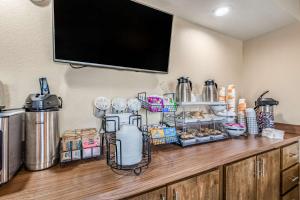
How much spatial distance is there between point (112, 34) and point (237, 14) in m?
1.29

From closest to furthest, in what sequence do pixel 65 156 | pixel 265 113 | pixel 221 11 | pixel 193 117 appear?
pixel 65 156
pixel 193 117
pixel 221 11
pixel 265 113

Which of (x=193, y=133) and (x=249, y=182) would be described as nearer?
(x=249, y=182)

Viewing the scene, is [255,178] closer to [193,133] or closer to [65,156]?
[193,133]

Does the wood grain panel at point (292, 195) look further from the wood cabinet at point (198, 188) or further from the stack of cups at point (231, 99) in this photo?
the wood cabinet at point (198, 188)

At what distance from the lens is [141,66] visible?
135 centimetres

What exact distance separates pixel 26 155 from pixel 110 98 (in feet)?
1.96

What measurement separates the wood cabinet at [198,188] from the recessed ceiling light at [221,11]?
141 centimetres

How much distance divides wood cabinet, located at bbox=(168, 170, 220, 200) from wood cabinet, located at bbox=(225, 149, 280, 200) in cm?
11

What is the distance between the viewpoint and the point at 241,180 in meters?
1.14

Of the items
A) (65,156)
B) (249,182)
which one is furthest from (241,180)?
(65,156)

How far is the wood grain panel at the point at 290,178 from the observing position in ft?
4.89

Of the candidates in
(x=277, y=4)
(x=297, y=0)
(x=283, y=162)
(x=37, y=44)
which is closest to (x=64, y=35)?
(x=37, y=44)

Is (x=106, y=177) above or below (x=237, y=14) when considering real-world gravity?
below

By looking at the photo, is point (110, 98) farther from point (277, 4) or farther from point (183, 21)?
point (277, 4)
